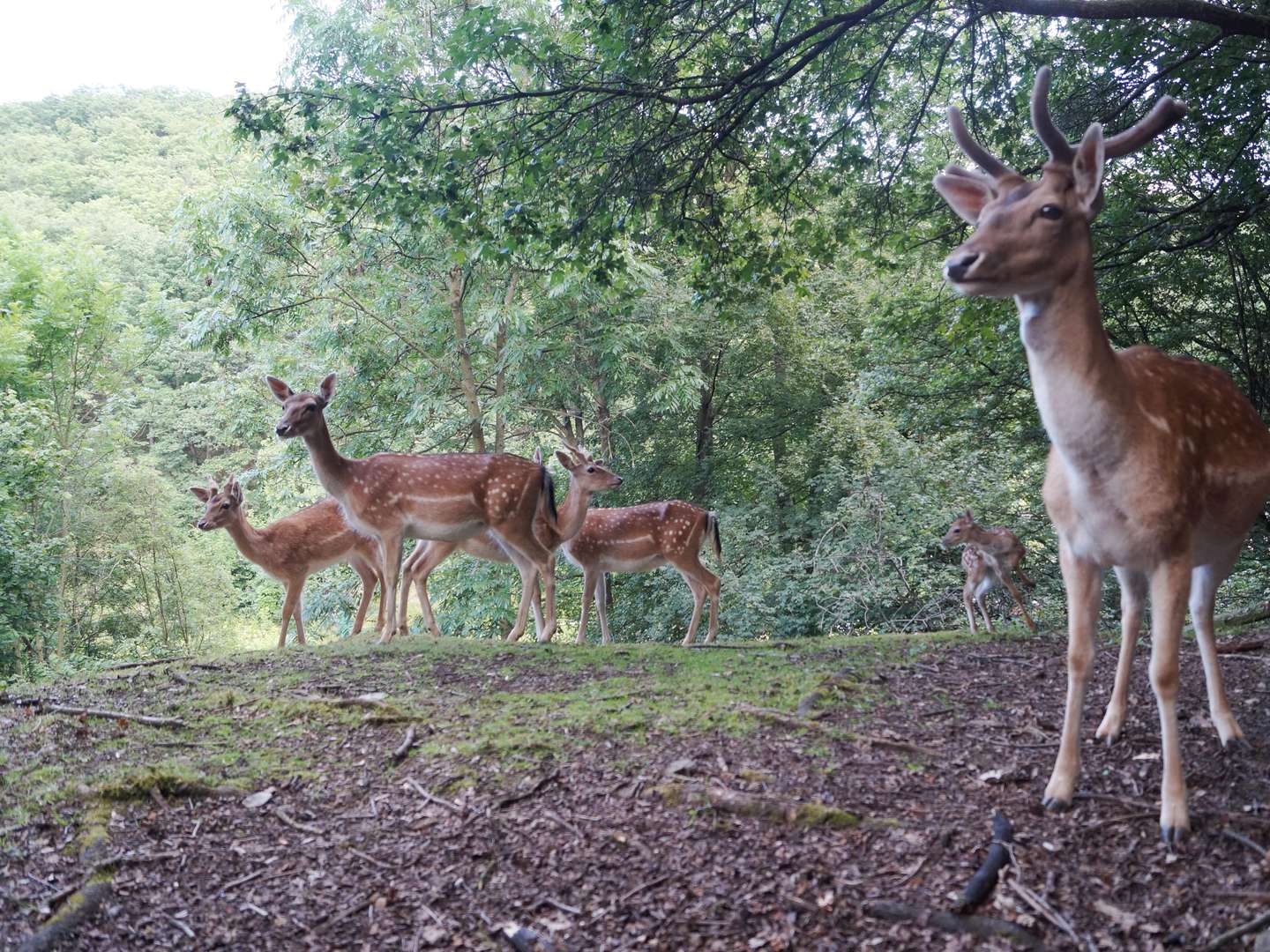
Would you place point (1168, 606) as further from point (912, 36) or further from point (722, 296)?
point (912, 36)

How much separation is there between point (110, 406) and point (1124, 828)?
20.8 metres

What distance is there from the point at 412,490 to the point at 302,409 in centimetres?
105

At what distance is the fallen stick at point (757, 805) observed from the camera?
3162 mm

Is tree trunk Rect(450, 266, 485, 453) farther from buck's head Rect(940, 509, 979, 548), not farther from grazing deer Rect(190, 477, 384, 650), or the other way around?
buck's head Rect(940, 509, 979, 548)

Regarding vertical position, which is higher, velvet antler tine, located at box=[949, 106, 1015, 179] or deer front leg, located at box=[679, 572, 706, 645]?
velvet antler tine, located at box=[949, 106, 1015, 179]

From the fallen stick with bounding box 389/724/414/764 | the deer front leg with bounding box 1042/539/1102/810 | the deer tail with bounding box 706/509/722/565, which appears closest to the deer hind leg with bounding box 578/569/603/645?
the deer tail with bounding box 706/509/722/565

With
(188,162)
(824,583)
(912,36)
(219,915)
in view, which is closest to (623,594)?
(824,583)

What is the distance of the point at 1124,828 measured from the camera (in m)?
2.96

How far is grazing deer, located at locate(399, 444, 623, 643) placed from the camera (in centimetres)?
853

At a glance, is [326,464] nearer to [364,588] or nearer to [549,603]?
[549,603]

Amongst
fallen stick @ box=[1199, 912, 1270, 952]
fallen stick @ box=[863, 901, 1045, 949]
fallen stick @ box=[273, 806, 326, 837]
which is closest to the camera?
fallen stick @ box=[1199, 912, 1270, 952]

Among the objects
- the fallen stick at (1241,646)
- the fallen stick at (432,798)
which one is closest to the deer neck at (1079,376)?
the fallen stick at (432,798)

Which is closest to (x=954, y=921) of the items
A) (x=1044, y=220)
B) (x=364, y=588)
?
(x=1044, y=220)

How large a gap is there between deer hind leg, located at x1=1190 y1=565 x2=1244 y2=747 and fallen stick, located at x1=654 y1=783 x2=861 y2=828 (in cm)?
158
